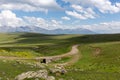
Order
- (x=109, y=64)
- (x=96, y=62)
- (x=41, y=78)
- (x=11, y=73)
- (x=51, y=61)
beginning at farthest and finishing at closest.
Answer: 1. (x=51, y=61)
2. (x=96, y=62)
3. (x=109, y=64)
4. (x=11, y=73)
5. (x=41, y=78)

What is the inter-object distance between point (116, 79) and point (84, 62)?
4053 cm

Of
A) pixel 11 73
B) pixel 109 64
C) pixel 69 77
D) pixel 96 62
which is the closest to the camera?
pixel 69 77

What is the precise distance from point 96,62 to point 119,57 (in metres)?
7.64

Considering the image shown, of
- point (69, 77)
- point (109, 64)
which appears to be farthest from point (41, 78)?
point (109, 64)

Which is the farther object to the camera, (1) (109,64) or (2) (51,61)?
(2) (51,61)

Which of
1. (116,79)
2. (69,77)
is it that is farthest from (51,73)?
(116,79)

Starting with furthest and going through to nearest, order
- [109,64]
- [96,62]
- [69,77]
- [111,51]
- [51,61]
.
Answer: [111,51] → [51,61] → [96,62] → [109,64] → [69,77]

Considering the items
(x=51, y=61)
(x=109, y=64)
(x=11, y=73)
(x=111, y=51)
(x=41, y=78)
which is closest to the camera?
(x=41, y=78)

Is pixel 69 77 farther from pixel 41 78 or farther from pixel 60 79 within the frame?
pixel 41 78

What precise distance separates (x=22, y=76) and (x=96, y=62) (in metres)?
45.5

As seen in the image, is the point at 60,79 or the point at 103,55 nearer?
the point at 60,79

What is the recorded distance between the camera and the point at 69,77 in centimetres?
3853

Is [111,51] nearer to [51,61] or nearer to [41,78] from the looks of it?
[51,61]

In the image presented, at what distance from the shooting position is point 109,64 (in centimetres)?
7188
